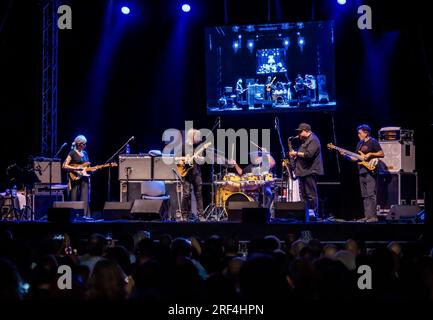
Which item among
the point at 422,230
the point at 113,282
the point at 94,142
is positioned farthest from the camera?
the point at 94,142

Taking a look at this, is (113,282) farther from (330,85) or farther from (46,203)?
(330,85)

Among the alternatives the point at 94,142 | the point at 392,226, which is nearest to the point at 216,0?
the point at 94,142

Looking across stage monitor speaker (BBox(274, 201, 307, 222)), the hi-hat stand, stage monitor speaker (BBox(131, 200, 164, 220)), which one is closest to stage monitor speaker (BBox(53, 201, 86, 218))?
stage monitor speaker (BBox(131, 200, 164, 220))

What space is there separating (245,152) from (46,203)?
534cm

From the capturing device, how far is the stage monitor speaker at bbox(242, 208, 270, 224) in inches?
424

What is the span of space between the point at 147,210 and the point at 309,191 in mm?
3436

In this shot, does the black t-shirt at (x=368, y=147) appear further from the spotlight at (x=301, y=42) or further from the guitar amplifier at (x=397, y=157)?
the spotlight at (x=301, y=42)

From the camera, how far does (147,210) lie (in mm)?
12859

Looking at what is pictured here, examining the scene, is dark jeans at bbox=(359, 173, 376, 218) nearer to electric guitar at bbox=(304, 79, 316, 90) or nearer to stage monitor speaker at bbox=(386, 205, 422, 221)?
stage monitor speaker at bbox=(386, 205, 422, 221)

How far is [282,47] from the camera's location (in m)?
16.1

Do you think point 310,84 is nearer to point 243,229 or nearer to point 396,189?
point 396,189

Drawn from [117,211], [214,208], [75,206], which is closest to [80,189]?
[75,206]

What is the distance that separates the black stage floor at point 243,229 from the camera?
1030cm

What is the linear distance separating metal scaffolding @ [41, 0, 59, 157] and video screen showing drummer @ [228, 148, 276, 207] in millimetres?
4729
